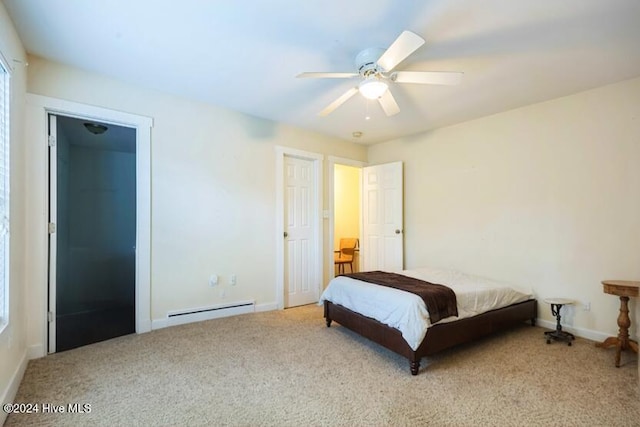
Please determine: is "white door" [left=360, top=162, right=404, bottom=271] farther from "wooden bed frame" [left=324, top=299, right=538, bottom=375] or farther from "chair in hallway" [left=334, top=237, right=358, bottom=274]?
"wooden bed frame" [left=324, top=299, right=538, bottom=375]

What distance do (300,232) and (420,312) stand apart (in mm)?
2305

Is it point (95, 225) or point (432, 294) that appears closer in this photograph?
point (432, 294)

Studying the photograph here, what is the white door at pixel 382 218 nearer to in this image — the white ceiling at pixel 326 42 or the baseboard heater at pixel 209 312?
the white ceiling at pixel 326 42

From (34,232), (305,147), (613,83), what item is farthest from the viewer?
(305,147)

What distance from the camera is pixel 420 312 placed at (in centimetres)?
248

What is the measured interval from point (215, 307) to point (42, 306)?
1556 millimetres

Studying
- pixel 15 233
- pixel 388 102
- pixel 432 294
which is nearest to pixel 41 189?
pixel 15 233

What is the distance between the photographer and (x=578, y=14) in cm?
196

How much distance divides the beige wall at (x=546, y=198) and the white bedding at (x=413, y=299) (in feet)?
1.51

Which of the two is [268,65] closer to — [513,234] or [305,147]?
[305,147]

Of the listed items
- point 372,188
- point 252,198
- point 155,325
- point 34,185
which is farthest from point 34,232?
point 372,188

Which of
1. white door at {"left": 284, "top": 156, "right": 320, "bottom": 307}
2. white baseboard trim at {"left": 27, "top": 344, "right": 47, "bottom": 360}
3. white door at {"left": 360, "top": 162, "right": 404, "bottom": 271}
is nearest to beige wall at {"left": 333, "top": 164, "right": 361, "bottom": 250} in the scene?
white door at {"left": 360, "top": 162, "right": 404, "bottom": 271}

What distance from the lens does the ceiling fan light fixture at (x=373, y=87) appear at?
2.29 m

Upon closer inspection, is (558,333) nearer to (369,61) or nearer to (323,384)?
(323,384)
